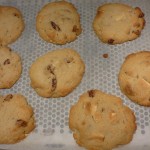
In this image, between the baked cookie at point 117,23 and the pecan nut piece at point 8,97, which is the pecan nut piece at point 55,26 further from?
the pecan nut piece at point 8,97

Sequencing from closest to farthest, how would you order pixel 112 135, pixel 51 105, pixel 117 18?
pixel 112 135 < pixel 51 105 < pixel 117 18

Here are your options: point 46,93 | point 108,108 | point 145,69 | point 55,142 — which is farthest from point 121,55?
point 55,142

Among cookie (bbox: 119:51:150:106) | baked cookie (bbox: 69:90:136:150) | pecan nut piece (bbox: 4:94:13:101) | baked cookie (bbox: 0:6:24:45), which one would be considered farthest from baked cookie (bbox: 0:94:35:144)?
cookie (bbox: 119:51:150:106)

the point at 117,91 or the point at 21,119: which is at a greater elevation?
the point at 117,91

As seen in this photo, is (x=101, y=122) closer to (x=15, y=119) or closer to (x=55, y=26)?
(x=15, y=119)

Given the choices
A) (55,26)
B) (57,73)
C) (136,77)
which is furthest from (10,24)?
(136,77)

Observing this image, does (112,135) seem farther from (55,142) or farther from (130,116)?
(55,142)
